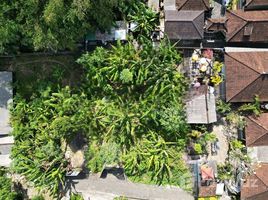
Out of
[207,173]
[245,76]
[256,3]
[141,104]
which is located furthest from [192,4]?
[207,173]

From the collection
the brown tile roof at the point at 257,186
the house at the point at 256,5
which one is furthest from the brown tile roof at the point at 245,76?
the brown tile roof at the point at 257,186

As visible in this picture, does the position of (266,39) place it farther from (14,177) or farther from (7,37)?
(14,177)

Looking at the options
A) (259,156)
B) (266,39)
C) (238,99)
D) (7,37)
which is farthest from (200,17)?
(7,37)

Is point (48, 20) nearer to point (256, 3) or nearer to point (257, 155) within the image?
point (256, 3)

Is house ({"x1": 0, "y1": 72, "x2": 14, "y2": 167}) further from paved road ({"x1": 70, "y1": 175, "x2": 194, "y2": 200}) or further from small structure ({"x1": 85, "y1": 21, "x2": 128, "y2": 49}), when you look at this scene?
small structure ({"x1": 85, "y1": 21, "x2": 128, "y2": 49})

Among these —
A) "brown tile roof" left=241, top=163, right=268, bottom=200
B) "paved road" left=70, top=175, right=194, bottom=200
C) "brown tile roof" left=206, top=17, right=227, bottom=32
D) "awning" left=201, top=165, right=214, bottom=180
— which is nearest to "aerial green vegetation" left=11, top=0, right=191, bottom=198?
"paved road" left=70, top=175, right=194, bottom=200

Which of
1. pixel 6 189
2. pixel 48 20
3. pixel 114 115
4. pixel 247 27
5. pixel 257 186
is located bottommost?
pixel 6 189
